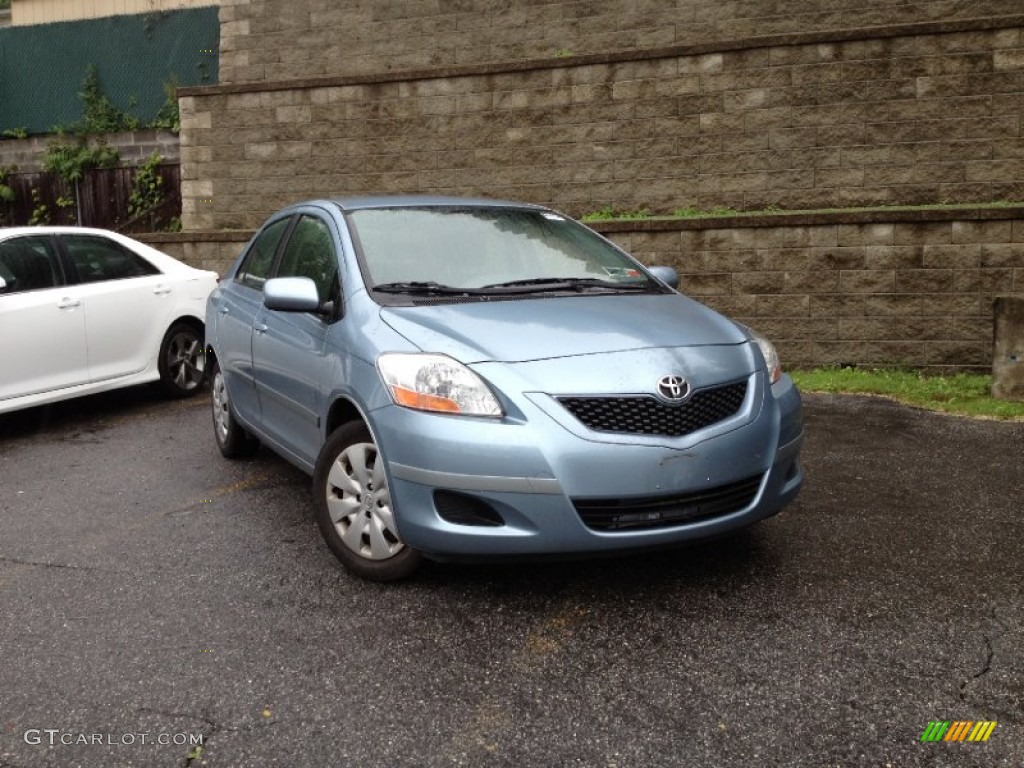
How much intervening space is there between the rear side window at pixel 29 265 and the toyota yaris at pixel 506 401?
3.38m

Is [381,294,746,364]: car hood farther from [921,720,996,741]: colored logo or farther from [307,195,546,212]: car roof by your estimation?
[921,720,996,741]: colored logo

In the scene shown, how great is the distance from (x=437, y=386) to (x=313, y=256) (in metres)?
1.69

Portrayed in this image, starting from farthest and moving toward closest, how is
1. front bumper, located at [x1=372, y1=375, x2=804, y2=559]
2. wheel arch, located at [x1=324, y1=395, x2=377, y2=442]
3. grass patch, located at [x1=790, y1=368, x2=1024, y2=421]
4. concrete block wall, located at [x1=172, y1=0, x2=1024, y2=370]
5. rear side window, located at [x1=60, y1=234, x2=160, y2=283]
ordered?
concrete block wall, located at [x1=172, y1=0, x2=1024, y2=370], rear side window, located at [x1=60, y1=234, x2=160, y2=283], grass patch, located at [x1=790, y1=368, x2=1024, y2=421], wheel arch, located at [x1=324, y1=395, x2=377, y2=442], front bumper, located at [x1=372, y1=375, x2=804, y2=559]

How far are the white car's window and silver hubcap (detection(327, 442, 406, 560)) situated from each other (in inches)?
35.8

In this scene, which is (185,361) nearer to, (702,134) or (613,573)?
(613,573)

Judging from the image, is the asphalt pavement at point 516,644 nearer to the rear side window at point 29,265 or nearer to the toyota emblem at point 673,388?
the toyota emblem at point 673,388

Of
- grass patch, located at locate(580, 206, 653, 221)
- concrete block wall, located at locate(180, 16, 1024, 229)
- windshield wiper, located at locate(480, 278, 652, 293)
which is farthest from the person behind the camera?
grass patch, located at locate(580, 206, 653, 221)

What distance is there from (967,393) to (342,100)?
789 cm

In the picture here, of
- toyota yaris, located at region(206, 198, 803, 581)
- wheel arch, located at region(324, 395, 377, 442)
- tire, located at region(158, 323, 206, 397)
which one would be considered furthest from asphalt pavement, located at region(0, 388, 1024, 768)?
tire, located at region(158, 323, 206, 397)

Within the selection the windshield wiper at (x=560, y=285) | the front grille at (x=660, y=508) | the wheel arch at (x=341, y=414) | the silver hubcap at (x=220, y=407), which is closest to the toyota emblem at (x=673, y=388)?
the front grille at (x=660, y=508)

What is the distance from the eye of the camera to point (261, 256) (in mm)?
5836

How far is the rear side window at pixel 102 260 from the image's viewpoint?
7.78 metres

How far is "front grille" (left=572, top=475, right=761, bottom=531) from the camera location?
3.53 m

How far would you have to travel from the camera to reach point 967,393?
322 inches
